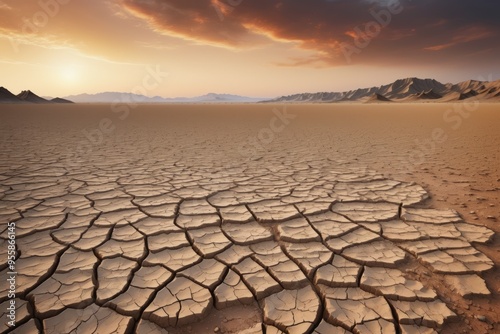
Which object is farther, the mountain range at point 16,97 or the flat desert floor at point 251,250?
the mountain range at point 16,97

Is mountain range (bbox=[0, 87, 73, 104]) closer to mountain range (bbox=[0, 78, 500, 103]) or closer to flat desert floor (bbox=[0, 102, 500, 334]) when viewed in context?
mountain range (bbox=[0, 78, 500, 103])

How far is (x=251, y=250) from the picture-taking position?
6.40 feet

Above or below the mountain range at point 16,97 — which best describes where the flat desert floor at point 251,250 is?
above

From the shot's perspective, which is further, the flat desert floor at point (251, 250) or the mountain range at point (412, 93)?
the mountain range at point (412, 93)

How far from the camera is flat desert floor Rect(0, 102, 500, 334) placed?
1.37 meters

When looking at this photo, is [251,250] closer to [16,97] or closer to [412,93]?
[16,97]

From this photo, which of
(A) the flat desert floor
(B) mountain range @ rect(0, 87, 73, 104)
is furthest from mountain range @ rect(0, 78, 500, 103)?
(A) the flat desert floor

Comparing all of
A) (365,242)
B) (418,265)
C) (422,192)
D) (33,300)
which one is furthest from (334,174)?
(33,300)

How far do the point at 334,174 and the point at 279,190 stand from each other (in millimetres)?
1134

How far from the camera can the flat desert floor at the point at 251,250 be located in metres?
1.37

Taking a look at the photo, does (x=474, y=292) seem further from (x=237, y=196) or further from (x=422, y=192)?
(x=237, y=196)

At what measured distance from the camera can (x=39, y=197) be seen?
9.33ft

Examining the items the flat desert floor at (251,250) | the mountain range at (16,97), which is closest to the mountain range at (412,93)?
the mountain range at (16,97)

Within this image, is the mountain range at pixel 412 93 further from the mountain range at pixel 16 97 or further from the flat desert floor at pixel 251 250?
the flat desert floor at pixel 251 250
